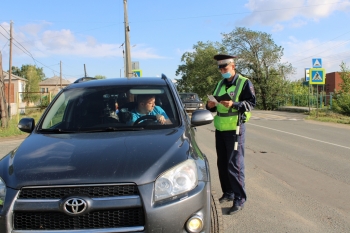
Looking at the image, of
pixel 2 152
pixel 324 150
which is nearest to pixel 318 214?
pixel 324 150

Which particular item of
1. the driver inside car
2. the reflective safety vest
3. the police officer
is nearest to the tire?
the driver inside car

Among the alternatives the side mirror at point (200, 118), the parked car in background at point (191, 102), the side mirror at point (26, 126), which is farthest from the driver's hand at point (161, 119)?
the parked car in background at point (191, 102)

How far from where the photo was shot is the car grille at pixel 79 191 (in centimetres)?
244

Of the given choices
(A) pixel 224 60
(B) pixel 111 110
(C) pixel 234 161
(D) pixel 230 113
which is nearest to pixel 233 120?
(D) pixel 230 113

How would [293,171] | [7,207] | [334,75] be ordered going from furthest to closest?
[334,75], [293,171], [7,207]

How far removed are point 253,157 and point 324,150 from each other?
7.21 feet

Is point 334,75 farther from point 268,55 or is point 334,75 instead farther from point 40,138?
point 40,138

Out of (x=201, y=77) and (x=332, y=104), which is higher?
(x=201, y=77)

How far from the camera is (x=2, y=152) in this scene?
30.8ft

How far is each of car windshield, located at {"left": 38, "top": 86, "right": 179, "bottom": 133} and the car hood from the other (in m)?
0.37

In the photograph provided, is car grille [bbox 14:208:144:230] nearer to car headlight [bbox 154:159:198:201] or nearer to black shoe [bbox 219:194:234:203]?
car headlight [bbox 154:159:198:201]

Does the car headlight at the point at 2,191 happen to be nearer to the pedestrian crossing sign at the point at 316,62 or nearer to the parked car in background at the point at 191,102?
the parked car in background at the point at 191,102

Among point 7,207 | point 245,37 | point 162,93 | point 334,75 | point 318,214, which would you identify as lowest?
point 318,214

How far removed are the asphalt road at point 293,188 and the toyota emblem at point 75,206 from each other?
204cm
